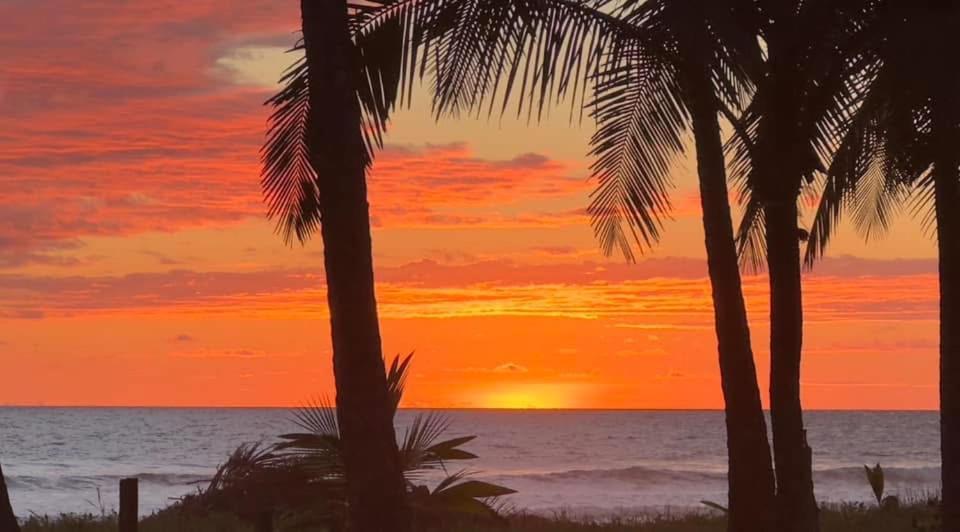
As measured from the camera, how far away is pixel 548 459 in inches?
2734

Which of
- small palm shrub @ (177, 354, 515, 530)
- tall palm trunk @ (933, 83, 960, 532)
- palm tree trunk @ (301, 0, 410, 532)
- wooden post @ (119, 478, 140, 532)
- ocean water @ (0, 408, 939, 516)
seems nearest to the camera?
palm tree trunk @ (301, 0, 410, 532)

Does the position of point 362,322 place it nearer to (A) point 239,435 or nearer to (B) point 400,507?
(B) point 400,507

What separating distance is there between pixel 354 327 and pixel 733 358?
18.4 feet

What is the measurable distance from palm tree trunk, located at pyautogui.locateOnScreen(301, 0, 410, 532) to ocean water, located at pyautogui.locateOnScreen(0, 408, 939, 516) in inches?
619

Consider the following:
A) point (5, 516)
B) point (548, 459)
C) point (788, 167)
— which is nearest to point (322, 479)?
point (5, 516)

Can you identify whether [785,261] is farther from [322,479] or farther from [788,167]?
[322,479]

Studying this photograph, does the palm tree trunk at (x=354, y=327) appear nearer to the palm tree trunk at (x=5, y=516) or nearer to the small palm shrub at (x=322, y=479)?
the small palm shrub at (x=322, y=479)

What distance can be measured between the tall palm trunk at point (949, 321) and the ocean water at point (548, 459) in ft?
50.4

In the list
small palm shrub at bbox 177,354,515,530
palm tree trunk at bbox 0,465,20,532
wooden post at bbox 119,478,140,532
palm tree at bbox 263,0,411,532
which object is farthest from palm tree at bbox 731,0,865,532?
palm tree trunk at bbox 0,465,20,532

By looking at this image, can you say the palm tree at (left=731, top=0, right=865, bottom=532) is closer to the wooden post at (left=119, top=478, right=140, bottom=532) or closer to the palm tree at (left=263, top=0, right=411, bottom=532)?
the palm tree at (left=263, top=0, right=411, bottom=532)

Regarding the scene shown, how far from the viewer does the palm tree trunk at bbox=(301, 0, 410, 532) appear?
10086 mm

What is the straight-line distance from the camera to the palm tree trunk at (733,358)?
1422cm

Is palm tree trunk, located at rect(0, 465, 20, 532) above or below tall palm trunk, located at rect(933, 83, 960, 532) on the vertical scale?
below

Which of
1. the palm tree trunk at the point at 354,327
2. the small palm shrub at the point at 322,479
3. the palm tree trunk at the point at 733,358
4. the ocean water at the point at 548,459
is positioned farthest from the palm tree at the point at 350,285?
the ocean water at the point at 548,459
